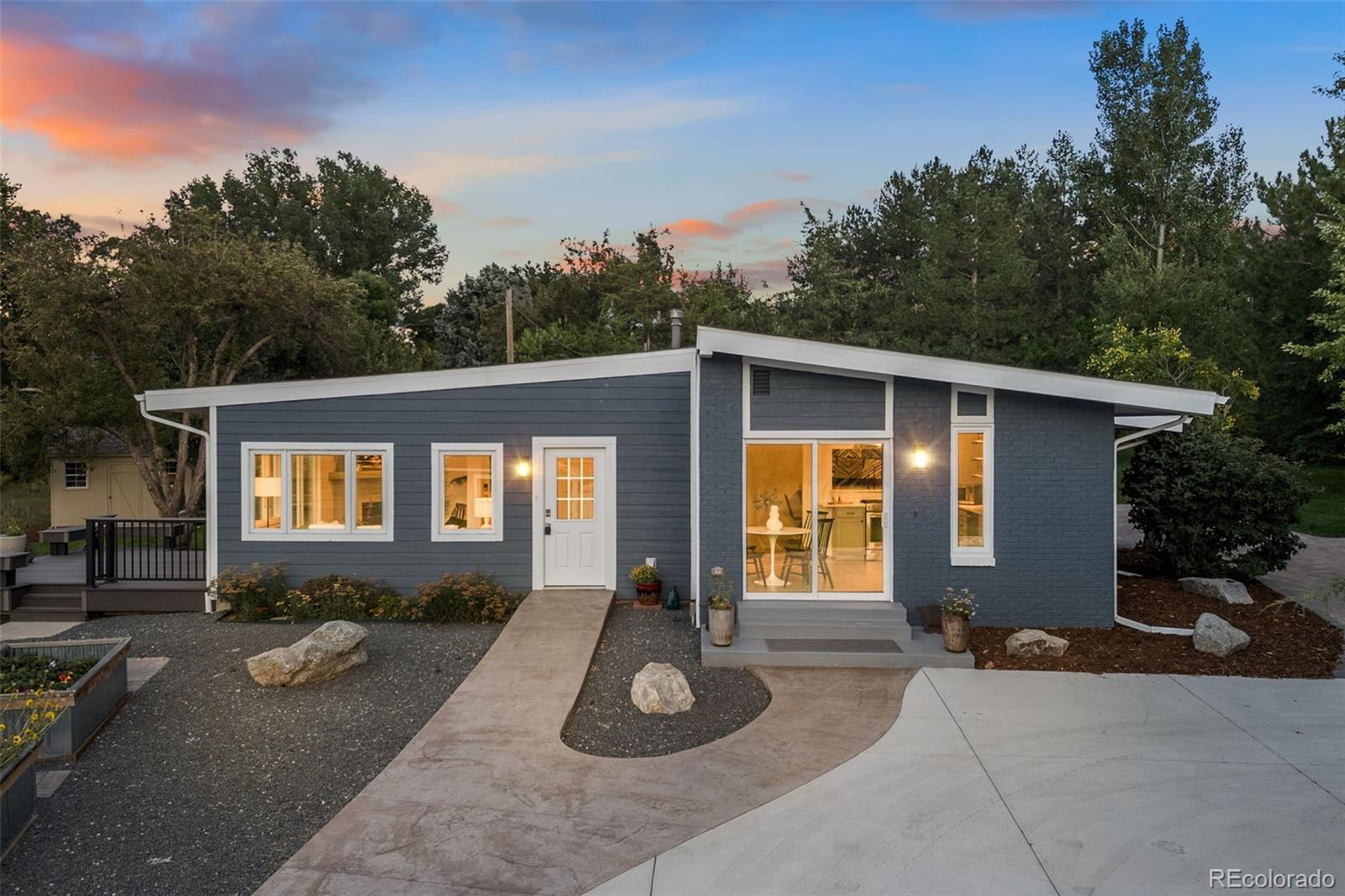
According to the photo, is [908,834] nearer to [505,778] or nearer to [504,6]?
[505,778]

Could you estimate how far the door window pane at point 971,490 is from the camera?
325 inches

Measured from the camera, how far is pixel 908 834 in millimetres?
4191

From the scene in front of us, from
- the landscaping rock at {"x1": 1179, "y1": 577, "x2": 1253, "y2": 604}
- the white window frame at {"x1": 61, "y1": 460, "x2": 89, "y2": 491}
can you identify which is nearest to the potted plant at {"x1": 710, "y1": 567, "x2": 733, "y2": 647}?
Result: the landscaping rock at {"x1": 1179, "y1": 577, "x2": 1253, "y2": 604}

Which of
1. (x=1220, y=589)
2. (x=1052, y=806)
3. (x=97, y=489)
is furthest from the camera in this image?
(x=97, y=489)

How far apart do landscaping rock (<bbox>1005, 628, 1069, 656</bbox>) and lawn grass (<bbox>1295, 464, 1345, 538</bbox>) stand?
22.8ft

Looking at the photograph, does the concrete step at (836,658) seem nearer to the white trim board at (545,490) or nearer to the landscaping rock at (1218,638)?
the landscaping rock at (1218,638)

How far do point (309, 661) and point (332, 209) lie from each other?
1188 inches

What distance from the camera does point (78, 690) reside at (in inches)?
212

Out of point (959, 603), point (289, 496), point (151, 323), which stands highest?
point (151, 323)

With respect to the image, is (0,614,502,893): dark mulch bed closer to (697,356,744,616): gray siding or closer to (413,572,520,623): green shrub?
(413,572,520,623): green shrub

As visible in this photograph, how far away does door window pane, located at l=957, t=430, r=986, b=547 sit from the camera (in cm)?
827

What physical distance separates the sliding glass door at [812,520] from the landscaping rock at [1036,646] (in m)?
1.47

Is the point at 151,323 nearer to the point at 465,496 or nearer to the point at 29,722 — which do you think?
the point at 465,496

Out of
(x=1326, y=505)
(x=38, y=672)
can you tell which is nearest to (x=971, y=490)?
(x=38, y=672)
